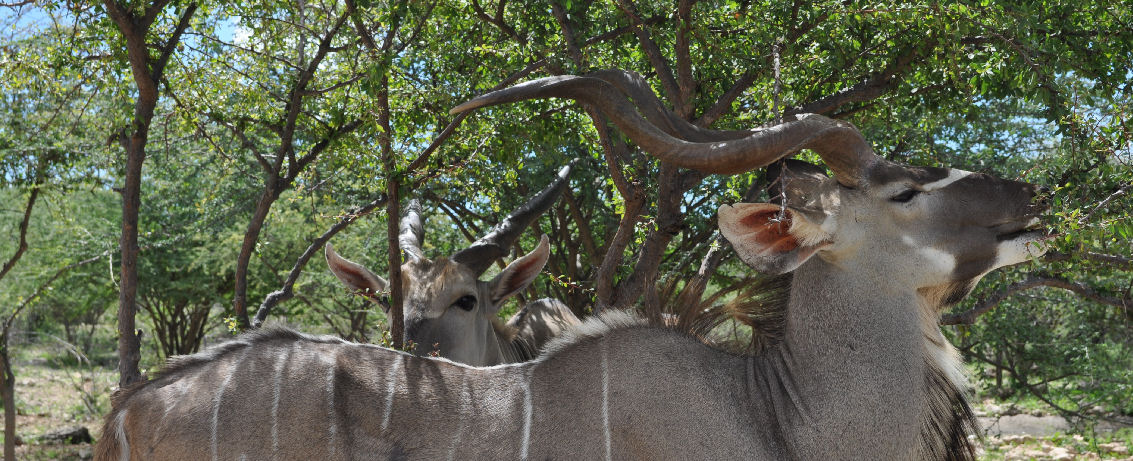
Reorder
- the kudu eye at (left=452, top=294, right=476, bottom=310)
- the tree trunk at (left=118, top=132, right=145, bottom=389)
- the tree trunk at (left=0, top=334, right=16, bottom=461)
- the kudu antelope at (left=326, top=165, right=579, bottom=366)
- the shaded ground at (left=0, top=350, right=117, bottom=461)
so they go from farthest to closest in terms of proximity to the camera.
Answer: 1. the shaded ground at (left=0, top=350, right=117, bottom=461)
2. the tree trunk at (left=0, top=334, right=16, bottom=461)
3. the kudu eye at (left=452, top=294, right=476, bottom=310)
4. the kudu antelope at (left=326, top=165, right=579, bottom=366)
5. the tree trunk at (left=118, top=132, right=145, bottom=389)

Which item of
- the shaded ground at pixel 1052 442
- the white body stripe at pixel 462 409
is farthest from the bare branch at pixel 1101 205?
the shaded ground at pixel 1052 442

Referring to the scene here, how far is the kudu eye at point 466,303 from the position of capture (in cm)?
534

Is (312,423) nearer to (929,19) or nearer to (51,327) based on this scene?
(929,19)

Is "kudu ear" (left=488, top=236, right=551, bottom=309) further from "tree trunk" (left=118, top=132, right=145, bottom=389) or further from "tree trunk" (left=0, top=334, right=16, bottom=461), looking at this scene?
"tree trunk" (left=0, top=334, right=16, bottom=461)

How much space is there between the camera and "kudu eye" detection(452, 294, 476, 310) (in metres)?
5.34

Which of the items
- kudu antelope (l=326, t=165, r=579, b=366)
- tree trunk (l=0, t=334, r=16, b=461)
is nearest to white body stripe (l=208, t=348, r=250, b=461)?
kudu antelope (l=326, t=165, r=579, b=366)

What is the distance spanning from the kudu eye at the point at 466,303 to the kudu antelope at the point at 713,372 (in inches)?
84.2

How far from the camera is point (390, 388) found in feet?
9.72

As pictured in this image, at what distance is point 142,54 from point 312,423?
2668 mm

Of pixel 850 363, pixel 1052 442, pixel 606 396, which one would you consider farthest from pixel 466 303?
pixel 1052 442

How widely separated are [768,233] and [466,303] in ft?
8.70

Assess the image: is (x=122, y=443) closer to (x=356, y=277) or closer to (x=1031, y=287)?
(x=356, y=277)

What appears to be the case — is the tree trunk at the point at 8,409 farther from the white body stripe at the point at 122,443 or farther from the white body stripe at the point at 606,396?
the white body stripe at the point at 606,396

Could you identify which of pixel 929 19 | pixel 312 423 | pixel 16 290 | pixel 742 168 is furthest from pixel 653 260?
pixel 16 290
